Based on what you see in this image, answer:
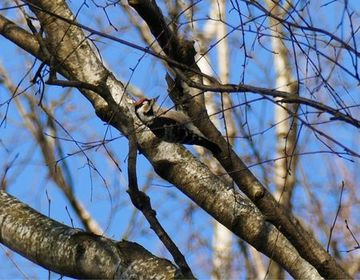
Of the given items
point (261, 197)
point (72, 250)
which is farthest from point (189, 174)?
point (72, 250)

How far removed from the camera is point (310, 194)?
8391 millimetres

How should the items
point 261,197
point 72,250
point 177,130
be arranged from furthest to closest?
point 177,130 → point 261,197 → point 72,250

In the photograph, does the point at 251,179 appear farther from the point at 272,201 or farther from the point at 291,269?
the point at 291,269

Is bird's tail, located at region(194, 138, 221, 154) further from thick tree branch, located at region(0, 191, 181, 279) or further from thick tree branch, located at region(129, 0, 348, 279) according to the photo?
thick tree branch, located at region(0, 191, 181, 279)

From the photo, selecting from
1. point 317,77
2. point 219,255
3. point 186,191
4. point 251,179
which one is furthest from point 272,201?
point 219,255

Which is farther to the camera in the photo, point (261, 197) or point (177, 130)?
point (177, 130)

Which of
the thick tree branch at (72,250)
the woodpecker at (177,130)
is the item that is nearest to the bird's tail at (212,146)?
the woodpecker at (177,130)

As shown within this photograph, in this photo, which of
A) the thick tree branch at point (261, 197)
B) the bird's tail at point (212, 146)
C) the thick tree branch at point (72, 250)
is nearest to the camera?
the thick tree branch at point (72, 250)

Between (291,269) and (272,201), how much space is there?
28cm

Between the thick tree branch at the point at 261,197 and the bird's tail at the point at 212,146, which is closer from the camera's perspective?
the thick tree branch at the point at 261,197

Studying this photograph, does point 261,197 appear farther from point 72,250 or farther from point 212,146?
point 72,250

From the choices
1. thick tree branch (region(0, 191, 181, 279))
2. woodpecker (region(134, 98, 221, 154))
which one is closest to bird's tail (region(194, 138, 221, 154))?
woodpecker (region(134, 98, 221, 154))

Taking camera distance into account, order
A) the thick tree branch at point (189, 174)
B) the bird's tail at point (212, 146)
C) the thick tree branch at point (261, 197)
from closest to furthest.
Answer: the thick tree branch at point (261, 197)
the thick tree branch at point (189, 174)
the bird's tail at point (212, 146)

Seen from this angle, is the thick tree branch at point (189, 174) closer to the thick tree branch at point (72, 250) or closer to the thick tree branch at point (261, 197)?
the thick tree branch at point (261, 197)
